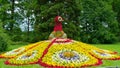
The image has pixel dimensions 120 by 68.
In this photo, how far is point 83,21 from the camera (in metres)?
44.6

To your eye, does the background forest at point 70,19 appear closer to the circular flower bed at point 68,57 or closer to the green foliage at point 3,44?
the green foliage at point 3,44

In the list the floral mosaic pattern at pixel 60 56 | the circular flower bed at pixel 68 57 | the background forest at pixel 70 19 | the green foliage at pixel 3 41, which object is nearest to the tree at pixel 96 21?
the background forest at pixel 70 19

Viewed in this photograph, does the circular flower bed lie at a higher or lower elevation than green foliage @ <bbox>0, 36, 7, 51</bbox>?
higher

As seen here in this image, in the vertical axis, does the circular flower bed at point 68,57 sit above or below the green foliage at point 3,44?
above

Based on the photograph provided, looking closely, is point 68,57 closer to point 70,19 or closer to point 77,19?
point 70,19

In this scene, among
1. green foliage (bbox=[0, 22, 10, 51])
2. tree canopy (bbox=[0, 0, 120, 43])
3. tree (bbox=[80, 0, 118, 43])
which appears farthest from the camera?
tree (bbox=[80, 0, 118, 43])

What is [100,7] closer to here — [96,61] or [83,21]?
[83,21]

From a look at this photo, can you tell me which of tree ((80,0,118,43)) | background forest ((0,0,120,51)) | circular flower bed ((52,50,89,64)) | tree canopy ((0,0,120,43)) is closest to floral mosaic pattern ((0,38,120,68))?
circular flower bed ((52,50,89,64))

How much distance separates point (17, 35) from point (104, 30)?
454 inches

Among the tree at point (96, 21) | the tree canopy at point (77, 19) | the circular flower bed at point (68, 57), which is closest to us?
the circular flower bed at point (68, 57)

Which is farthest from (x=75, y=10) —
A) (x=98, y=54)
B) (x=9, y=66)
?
(x=9, y=66)

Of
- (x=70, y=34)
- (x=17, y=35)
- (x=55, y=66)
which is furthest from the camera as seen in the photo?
(x=17, y=35)

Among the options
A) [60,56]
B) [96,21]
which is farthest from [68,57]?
[96,21]

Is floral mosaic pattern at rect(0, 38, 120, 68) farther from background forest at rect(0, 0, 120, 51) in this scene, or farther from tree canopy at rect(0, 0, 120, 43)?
tree canopy at rect(0, 0, 120, 43)
